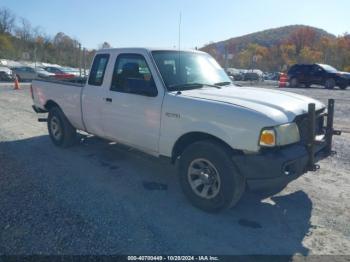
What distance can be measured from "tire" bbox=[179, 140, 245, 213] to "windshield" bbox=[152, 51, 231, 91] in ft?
3.22

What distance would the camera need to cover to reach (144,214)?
384cm

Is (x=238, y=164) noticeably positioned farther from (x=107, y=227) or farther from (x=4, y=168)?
(x=4, y=168)

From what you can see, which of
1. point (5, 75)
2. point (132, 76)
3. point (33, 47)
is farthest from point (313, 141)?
point (33, 47)

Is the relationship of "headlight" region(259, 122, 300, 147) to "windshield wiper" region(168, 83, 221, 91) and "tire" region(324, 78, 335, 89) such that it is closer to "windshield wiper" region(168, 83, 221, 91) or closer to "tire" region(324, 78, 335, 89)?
"windshield wiper" region(168, 83, 221, 91)

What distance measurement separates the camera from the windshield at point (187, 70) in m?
4.44

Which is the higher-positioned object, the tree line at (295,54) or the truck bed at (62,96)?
the tree line at (295,54)

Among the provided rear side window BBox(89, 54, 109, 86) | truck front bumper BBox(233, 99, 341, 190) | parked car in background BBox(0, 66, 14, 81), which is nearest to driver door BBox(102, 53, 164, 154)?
rear side window BBox(89, 54, 109, 86)

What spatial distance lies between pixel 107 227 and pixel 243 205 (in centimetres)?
172

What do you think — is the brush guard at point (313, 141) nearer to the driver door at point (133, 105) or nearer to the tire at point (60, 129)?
the driver door at point (133, 105)

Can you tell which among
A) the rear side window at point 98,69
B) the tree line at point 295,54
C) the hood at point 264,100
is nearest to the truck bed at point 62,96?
the rear side window at point 98,69

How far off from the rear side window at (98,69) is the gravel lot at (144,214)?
142cm

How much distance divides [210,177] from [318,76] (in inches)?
880

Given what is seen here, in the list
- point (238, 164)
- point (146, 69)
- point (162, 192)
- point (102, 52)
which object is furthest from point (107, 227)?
point (102, 52)

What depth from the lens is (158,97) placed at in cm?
426
